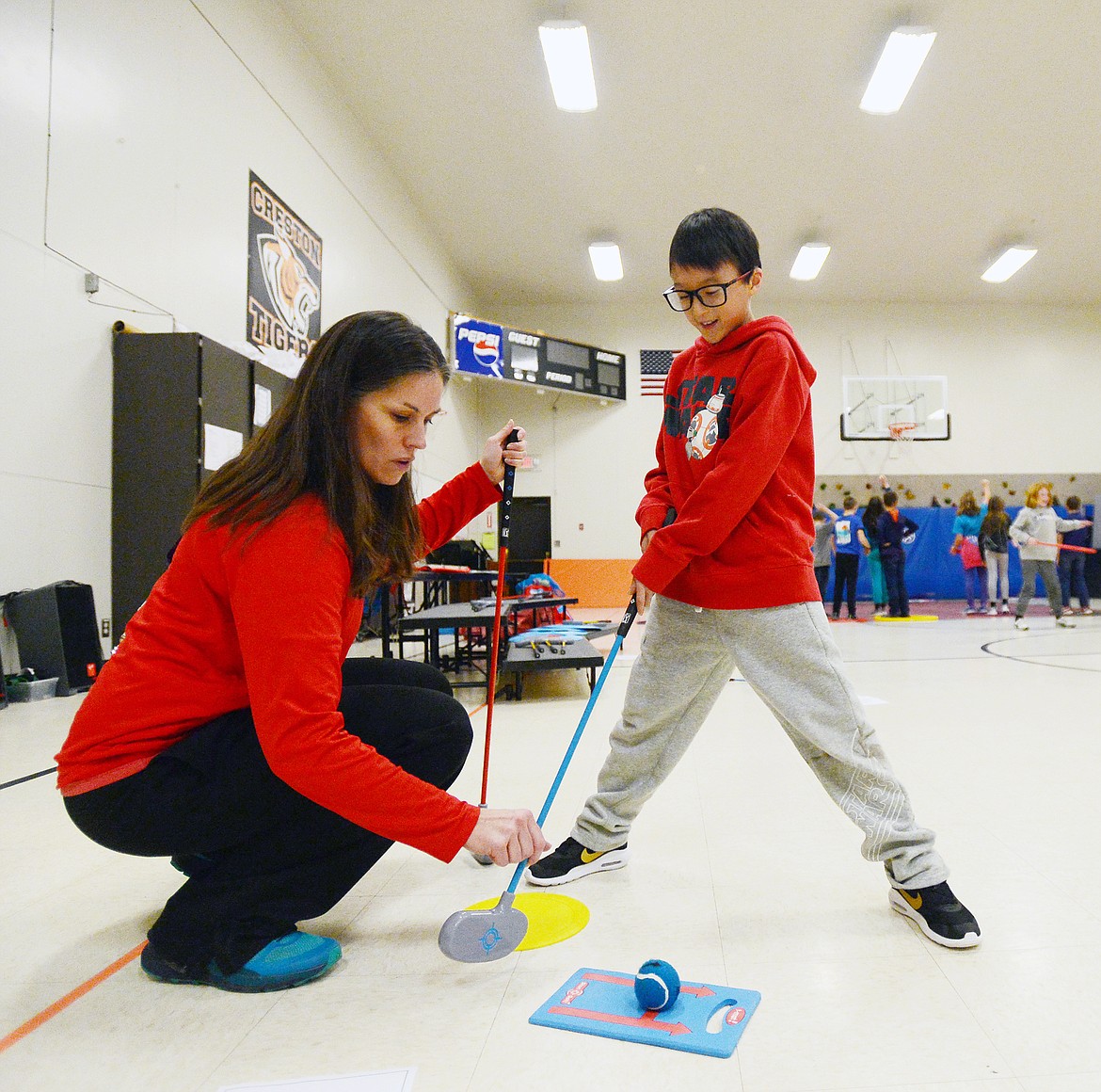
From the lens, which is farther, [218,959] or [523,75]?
[523,75]

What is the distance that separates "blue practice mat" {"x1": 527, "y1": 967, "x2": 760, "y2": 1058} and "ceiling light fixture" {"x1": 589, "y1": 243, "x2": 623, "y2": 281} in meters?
8.92

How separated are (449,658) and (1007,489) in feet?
33.1

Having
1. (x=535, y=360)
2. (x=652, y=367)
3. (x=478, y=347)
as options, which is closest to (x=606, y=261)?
(x=535, y=360)

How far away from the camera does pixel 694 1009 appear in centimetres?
110

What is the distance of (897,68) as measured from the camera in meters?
5.68

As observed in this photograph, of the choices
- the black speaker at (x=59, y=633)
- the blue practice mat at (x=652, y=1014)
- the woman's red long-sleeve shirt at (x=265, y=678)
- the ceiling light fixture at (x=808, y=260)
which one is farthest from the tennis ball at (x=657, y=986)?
the ceiling light fixture at (x=808, y=260)

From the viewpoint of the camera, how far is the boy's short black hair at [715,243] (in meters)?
1.49

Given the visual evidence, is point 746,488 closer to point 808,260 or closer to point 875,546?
point 808,260

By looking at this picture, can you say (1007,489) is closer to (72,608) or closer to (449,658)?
(449,658)

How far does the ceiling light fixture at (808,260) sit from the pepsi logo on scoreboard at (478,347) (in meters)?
3.65

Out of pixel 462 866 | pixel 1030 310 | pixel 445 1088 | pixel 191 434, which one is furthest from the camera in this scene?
pixel 1030 310

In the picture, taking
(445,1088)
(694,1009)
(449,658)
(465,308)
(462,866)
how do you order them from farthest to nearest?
(465,308) < (449,658) < (462,866) < (694,1009) < (445,1088)

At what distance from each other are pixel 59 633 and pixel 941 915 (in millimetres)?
3400

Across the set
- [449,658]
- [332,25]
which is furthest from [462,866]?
[332,25]
